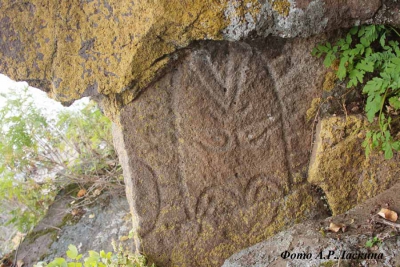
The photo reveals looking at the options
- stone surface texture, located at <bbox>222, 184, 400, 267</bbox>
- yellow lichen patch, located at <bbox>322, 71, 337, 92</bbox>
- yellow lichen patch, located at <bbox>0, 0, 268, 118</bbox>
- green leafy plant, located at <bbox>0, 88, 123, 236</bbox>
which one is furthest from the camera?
green leafy plant, located at <bbox>0, 88, 123, 236</bbox>

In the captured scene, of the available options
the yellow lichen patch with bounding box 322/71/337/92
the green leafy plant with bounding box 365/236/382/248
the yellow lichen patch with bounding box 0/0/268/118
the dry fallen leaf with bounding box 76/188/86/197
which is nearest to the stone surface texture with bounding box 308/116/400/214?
the yellow lichen patch with bounding box 322/71/337/92

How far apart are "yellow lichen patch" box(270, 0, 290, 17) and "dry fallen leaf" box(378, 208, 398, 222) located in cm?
117

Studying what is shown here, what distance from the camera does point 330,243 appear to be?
6.68ft

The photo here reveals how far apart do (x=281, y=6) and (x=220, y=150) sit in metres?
0.84

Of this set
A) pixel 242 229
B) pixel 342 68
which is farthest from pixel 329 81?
pixel 242 229

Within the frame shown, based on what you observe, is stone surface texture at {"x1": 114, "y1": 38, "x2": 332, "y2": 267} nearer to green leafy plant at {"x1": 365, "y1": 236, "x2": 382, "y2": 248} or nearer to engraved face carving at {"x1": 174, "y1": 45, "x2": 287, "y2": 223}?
engraved face carving at {"x1": 174, "y1": 45, "x2": 287, "y2": 223}

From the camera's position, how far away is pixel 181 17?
68.7 inches

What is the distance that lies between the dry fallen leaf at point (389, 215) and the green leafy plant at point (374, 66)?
31 centimetres

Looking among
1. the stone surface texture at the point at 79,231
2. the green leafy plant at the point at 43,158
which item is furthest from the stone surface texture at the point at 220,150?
the green leafy plant at the point at 43,158

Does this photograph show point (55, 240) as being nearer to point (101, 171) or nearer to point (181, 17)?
point (101, 171)

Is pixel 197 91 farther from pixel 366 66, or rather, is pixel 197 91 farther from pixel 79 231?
pixel 79 231

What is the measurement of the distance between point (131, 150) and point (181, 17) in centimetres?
77

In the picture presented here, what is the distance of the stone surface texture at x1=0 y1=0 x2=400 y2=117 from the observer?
175cm

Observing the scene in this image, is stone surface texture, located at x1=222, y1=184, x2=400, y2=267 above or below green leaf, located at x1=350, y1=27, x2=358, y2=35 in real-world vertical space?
below
